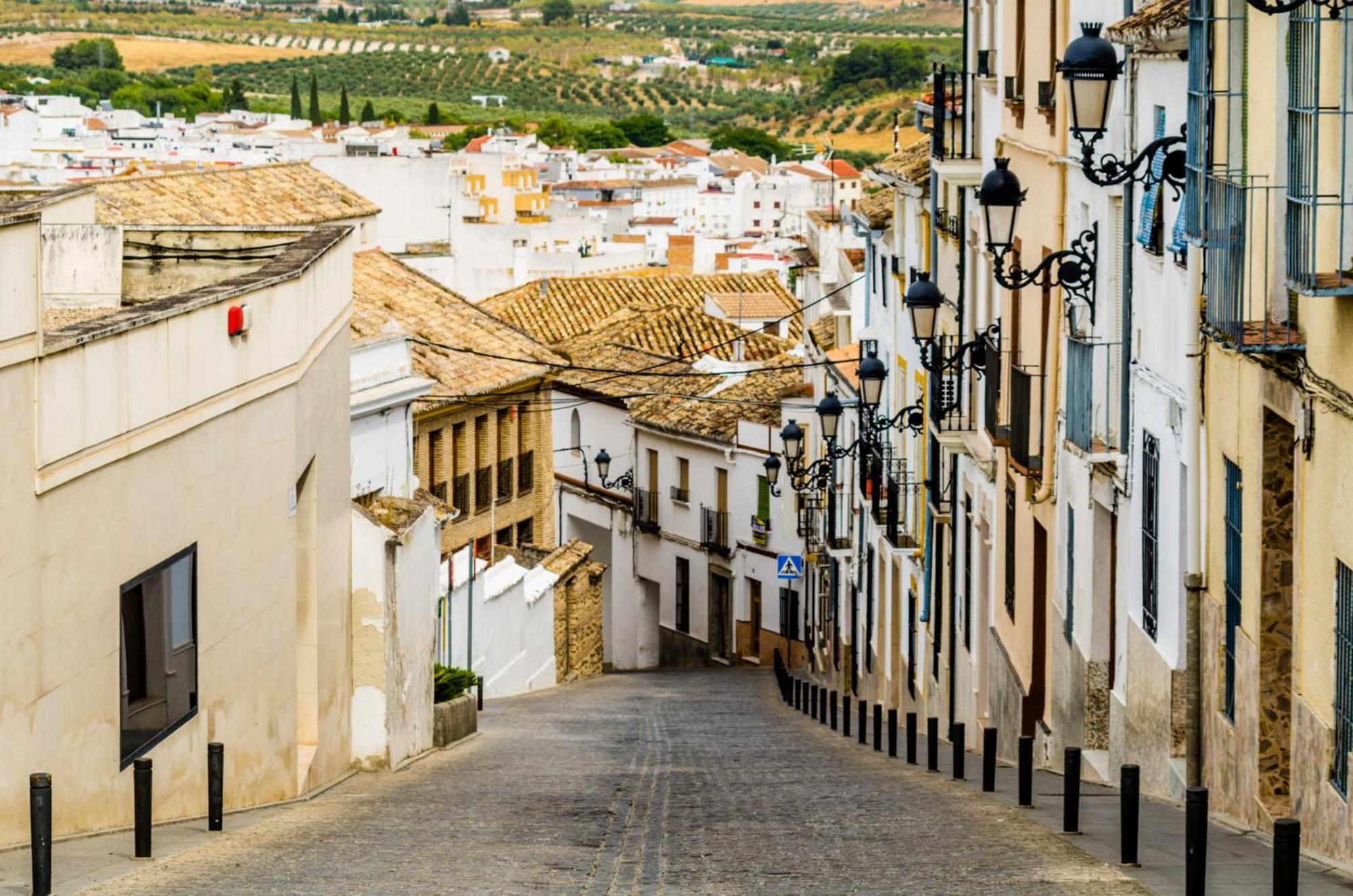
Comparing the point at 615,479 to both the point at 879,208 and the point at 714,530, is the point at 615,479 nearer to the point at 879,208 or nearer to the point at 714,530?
the point at 714,530

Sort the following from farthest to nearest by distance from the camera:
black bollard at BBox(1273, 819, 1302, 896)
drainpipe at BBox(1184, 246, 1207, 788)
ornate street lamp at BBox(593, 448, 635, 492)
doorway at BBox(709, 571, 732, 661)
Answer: ornate street lamp at BBox(593, 448, 635, 492), doorway at BBox(709, 571, 732, 661), drainpipe at BBox(1184, 246, 1207, 788), black bollard at BBox(1273, 819, 1302, 896)

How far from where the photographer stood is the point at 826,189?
131 meters

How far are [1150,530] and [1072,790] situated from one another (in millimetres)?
2899

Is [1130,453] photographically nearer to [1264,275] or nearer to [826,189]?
[1264,275]

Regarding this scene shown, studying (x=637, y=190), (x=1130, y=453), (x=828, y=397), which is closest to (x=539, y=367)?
(x=828, y=397)

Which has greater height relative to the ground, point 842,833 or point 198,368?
point 198,368

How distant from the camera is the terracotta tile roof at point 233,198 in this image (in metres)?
32.2

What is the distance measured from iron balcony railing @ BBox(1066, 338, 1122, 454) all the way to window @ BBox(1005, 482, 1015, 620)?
12.9 feet

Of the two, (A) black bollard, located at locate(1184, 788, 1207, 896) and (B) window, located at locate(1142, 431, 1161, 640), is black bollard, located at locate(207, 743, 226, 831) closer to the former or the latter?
(A) black bollard, located at locate(1184, 788, 1207, 896)

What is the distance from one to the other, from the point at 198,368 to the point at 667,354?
1474 inches

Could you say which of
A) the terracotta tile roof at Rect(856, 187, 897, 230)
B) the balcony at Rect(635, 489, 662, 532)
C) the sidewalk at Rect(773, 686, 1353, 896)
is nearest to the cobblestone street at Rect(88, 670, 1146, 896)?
the sidewalk at Rect(773, 686, 1353, 896)

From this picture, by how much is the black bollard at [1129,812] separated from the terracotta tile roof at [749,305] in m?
45.5

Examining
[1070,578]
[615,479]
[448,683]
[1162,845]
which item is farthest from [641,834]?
[615,479]

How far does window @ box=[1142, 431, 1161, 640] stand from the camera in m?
13.0
